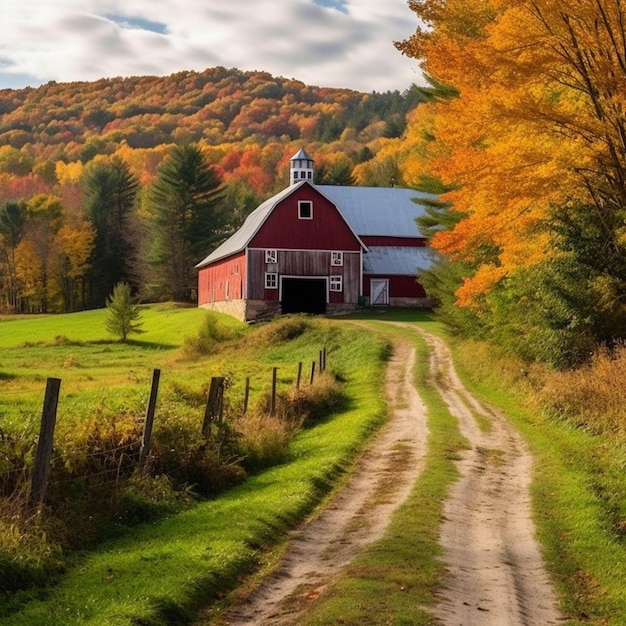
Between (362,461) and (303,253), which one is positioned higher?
(303,253)

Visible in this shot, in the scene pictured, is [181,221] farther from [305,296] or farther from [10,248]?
[305,296]

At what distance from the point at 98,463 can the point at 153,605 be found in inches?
167

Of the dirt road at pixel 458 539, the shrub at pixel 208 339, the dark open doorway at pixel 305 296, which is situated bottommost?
the dirt road at pixel 458 539

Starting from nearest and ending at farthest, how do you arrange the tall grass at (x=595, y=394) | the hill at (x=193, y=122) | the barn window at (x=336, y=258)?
the tall grass at (x=595, y=394)
the barn window at (x=336, y=258)
the hill at (x=193, y=122)

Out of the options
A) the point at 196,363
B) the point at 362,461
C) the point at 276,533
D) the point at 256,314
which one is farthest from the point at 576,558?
the point at 256,314

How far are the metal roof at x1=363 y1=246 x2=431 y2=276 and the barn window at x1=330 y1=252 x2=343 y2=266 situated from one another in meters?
3.15

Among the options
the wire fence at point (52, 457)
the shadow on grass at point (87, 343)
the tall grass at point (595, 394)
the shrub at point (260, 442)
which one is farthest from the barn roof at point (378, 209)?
the wire fence at point (52, 457)

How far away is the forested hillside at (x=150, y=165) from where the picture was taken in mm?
76875

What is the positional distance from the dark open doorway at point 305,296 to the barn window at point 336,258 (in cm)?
134

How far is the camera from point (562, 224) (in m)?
21.9

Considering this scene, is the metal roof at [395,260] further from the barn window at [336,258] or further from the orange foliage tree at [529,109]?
the orange foliage tree at [529,109]

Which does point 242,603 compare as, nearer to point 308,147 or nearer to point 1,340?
point 1,340

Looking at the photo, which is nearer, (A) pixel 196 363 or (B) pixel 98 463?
(B) pixel 98 463

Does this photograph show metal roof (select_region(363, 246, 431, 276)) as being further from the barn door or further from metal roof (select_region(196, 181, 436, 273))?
metal roof (select_region(196, 181, 436, 273))
